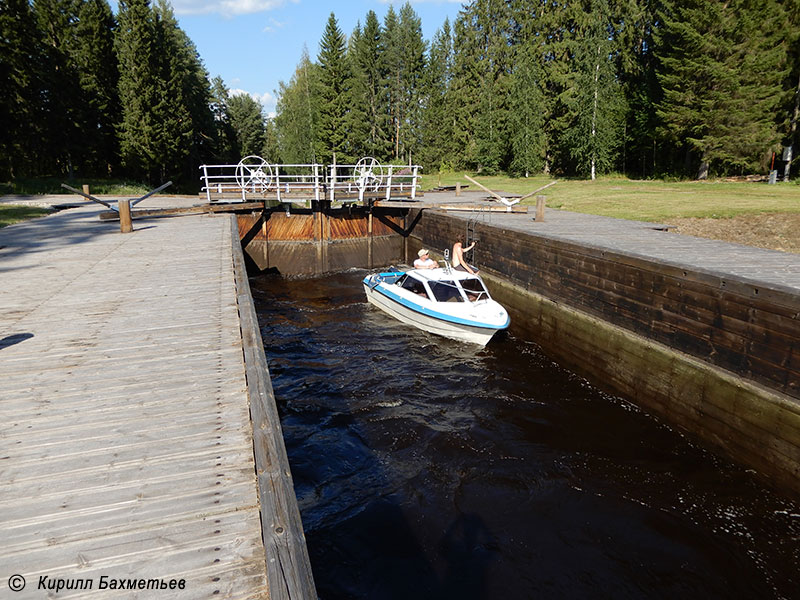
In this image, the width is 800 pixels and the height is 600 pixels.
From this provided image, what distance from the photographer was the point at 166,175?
1796 inches

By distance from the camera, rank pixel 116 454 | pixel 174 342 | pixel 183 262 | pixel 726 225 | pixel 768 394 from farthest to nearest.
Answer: pixel 726 225
pixel 183 262
pixel 768 394
pixel 174 342
pixel 116 454

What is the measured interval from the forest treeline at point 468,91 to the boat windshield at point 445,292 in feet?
93.0

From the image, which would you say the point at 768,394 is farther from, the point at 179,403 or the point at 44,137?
the point at 44,137

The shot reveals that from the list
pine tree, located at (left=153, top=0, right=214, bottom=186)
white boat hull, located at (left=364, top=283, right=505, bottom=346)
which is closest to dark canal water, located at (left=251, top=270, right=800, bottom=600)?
white boat hull, located at (left=364, top=283, right=505, bottom=346)

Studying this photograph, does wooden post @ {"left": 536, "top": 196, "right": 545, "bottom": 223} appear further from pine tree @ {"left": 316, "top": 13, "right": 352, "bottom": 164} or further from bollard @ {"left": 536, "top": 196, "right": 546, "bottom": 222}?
pine tree @ {"left": 316, "top": 13, "right": 352, "bottom": 164}

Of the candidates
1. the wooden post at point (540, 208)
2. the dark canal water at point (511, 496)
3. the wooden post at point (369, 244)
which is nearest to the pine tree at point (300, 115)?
the wooden post at point (369, 244)

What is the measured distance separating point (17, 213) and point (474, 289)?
19730 millimetres

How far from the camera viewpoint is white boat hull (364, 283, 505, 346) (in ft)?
43.6

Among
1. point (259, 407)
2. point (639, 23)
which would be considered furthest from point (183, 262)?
point (639, 23)

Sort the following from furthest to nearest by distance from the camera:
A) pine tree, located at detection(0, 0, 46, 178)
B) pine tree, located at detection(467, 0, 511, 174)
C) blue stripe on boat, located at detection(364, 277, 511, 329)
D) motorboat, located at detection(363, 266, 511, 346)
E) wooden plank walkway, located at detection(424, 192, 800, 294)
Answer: pine tree, located at detection(467, 0, 511, 174)
pine tree, located at detection(0, 0, 46, 178)
motorboat, located at detection(363, 266, 511, 346)
blue stripe on boat, located at detection(364, 277, 511, 329)
wooden plank walkway, located at detection(424, 192, 800, 294)

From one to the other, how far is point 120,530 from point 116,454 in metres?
1.01

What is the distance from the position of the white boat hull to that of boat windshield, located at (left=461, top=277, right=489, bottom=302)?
38.9 inches

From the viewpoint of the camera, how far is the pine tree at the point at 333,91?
186 ft

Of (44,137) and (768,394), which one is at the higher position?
Result: (44,137)
